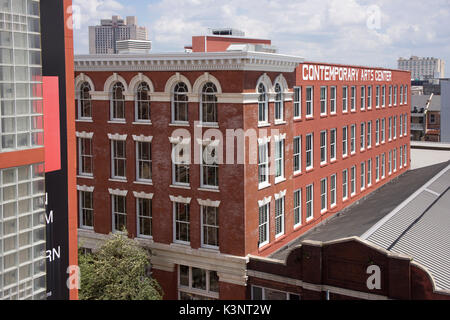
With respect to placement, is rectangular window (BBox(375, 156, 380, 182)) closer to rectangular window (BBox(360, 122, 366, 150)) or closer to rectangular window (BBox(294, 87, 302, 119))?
rectangular window (BBox(360, 122, 366, 150))

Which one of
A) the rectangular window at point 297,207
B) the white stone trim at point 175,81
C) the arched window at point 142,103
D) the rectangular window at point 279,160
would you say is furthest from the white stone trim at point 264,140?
the arched window at point 142,103

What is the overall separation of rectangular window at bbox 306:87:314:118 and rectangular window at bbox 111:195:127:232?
511 inches

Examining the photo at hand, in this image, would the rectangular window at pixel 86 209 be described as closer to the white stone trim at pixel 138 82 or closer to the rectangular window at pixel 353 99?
the white stone trim at pixel 138 82

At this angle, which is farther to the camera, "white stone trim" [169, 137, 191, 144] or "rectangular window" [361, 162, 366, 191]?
"rectangular window" [361, 162, 366, 191]

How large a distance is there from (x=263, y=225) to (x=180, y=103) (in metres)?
7.91

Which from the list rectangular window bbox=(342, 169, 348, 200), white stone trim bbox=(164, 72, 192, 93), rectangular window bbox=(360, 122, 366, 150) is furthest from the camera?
rectangular window bbox=(360, 122, 366, 150)

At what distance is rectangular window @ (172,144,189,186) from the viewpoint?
2941 cm

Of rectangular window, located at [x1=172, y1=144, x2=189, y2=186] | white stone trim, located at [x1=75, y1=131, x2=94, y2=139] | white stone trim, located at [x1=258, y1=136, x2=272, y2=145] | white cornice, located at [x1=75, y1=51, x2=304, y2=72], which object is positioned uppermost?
white cornice, located at [x1=75, y1=51, x2=304, y2=72]

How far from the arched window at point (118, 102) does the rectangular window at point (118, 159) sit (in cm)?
149

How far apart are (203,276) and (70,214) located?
12.0 meters

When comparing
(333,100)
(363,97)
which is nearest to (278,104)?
(333,100)

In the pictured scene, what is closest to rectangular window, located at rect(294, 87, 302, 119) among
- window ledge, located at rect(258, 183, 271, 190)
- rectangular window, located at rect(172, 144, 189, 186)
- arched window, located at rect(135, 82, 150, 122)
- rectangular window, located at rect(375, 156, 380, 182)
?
window ledge, located at rect(258, 183, 271, 190)
